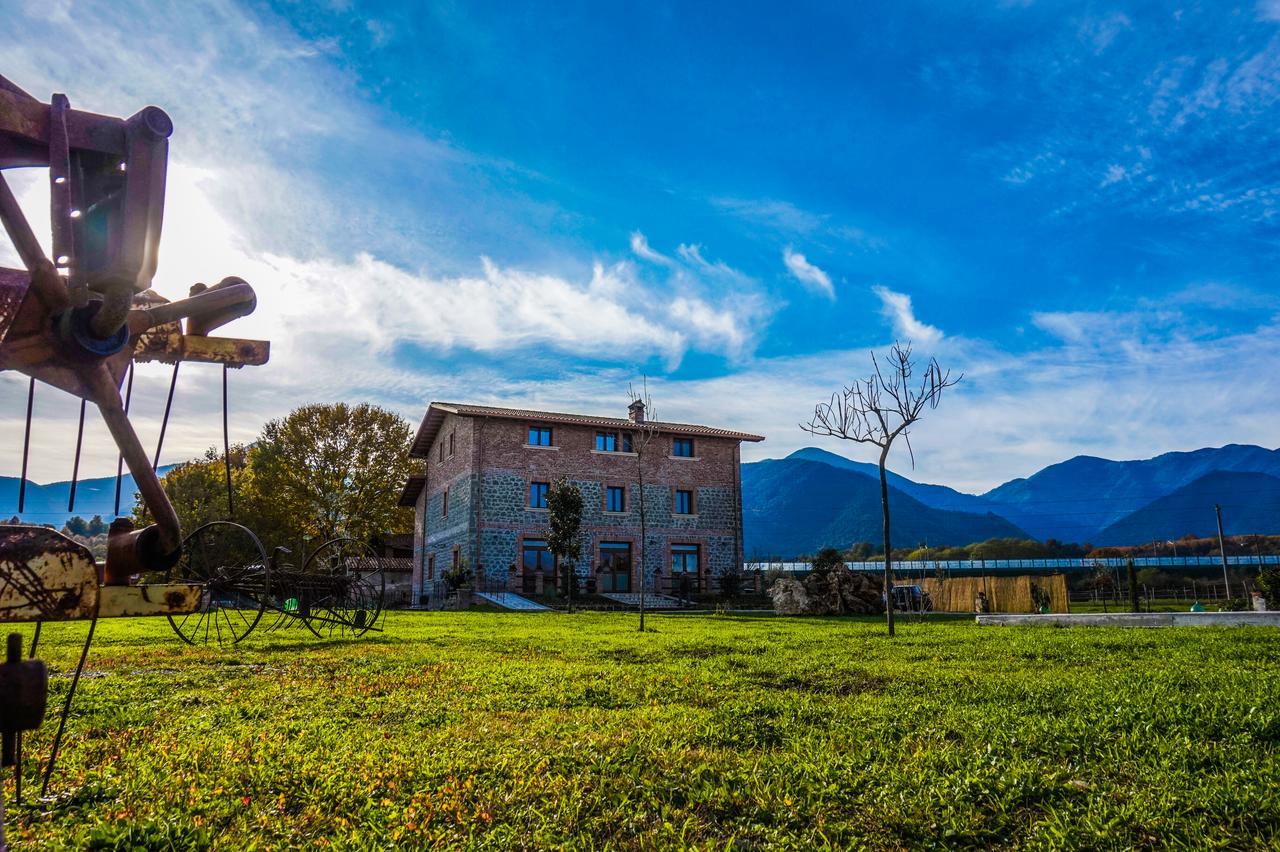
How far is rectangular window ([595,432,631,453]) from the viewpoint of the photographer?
36.5m

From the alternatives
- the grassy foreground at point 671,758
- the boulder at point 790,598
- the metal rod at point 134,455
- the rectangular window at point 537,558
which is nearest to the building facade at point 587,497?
the rectangular window at point 537,558

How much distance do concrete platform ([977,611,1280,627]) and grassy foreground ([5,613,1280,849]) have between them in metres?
7.69

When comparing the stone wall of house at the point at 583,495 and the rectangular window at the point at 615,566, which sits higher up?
the stone wall of house at the point at 583,495

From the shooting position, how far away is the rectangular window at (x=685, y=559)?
1443 inches

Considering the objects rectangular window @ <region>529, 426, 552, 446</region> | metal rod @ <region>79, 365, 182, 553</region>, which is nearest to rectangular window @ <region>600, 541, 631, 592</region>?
rectangular window @ <region>529, 426, 552, 446</region>

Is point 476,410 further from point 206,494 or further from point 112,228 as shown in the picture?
point 112,228

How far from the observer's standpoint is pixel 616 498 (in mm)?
36312

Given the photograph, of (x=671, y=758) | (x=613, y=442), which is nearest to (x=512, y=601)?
(x=613, y=442)

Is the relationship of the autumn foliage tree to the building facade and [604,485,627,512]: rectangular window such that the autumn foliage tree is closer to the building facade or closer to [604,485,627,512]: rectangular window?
the building facade

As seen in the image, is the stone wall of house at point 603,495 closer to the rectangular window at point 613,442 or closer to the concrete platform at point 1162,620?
the rectangular window at point 613,442

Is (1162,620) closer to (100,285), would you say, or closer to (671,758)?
(671,758)

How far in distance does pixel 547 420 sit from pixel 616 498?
4904 mm

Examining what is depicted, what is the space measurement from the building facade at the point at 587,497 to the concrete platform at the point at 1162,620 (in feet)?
59.4

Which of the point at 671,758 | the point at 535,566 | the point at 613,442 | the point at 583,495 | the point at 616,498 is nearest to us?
the point at 671,758
